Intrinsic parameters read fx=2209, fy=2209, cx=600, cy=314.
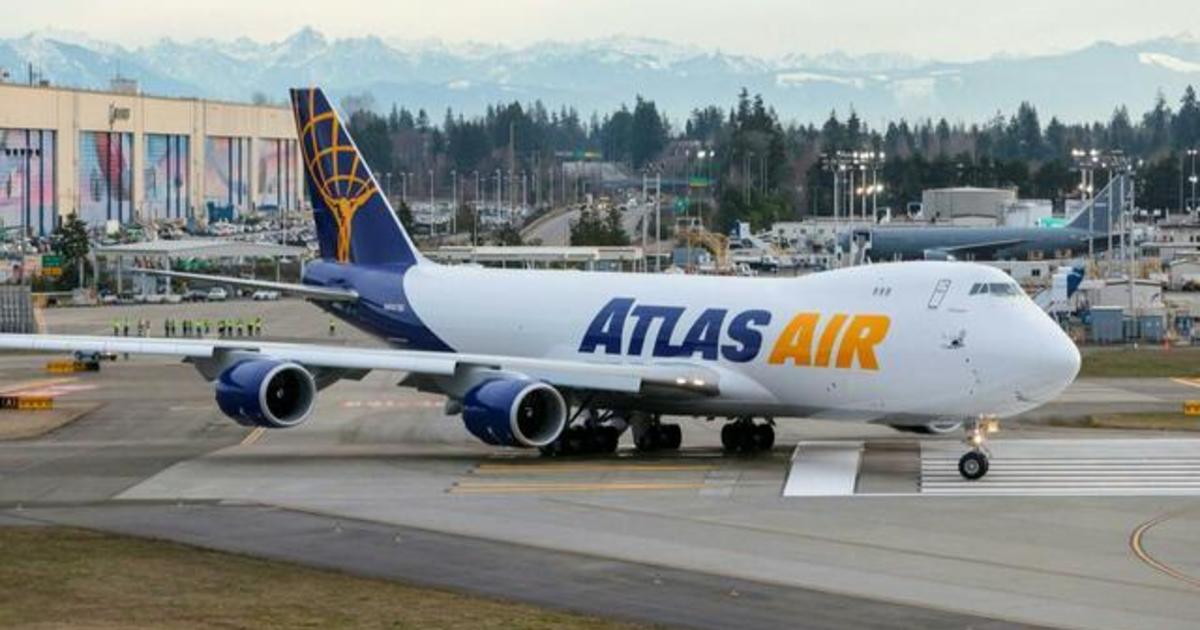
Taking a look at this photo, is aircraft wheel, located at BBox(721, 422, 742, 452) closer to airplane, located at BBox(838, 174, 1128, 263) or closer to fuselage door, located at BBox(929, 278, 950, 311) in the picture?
fuselage door, located at BBox(929, 278, 950, 311)

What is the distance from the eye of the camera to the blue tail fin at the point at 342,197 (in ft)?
165

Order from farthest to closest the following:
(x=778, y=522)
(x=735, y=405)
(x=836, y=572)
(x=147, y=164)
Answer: (x=147, y=164), (x=735, y=405), (x=778, y=522), (x=836, y=572)

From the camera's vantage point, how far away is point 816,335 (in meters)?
40.9

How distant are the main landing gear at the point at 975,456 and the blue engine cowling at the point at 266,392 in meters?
12.8

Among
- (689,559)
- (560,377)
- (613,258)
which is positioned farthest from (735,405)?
(613,258)

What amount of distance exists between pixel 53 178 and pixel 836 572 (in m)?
133

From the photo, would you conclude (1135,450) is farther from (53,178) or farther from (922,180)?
(922,180)

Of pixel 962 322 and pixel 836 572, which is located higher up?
pixel 962 322

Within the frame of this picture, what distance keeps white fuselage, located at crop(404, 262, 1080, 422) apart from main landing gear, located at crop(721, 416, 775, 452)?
5.53 feet

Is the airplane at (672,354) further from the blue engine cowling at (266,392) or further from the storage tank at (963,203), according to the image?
the storage tank at (963,203)

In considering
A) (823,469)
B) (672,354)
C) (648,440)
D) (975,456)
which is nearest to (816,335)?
(823,469)

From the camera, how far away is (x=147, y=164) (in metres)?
170

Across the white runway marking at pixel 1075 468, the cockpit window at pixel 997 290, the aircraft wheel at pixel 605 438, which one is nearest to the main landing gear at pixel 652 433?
the aircraft wheel at pixel 605 438

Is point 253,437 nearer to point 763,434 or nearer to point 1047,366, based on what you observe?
point 763,434
